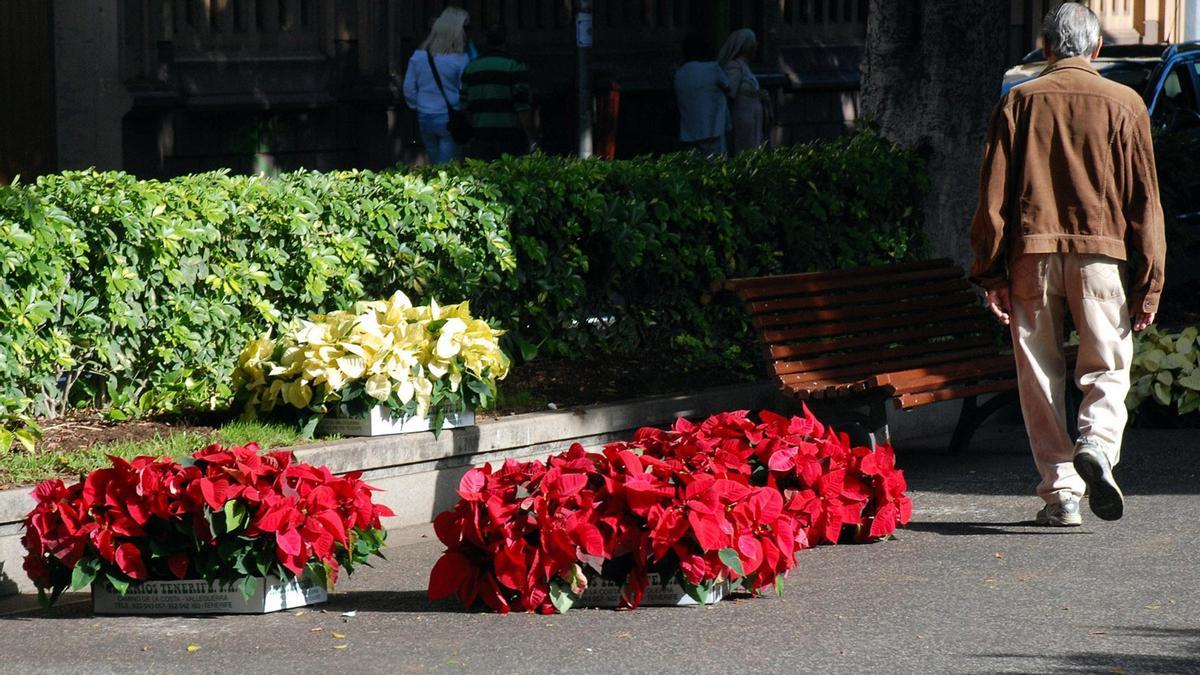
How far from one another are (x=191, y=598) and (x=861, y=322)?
3948 mm

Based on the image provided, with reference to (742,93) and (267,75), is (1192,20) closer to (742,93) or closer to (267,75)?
(742,93)

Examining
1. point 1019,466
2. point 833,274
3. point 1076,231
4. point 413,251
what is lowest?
point 1019,466

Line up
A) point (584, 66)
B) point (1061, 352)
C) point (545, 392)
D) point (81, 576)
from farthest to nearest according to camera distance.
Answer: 1. point (584, 66)
2. point (545, 392)
3. point (1061, 352)
4. point (81, 576)

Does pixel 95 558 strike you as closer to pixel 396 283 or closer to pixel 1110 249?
pixel 396 283

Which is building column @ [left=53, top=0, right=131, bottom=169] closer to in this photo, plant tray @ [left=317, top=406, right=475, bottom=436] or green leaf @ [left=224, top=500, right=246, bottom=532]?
plant tray @ [left=317, top=406, right=475, bottom=436]

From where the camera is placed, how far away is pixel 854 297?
355 inches

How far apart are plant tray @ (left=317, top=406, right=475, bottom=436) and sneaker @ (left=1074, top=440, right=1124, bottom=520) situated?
242cm

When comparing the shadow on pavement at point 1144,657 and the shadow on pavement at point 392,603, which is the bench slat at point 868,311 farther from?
the shadow on pavement at point 1144,657

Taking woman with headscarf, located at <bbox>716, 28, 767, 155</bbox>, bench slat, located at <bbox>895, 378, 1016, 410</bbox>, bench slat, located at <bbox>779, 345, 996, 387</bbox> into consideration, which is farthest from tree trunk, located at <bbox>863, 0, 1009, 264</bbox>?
woman with headscarf, located at <bbox>716, 28, 767, 155</bbox>

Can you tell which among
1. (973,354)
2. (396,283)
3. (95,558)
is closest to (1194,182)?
(973,354)

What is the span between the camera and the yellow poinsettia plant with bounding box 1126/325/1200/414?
30.7 feet

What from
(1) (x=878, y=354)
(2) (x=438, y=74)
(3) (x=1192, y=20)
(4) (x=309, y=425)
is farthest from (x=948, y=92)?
(3) (x=1192, y=20)

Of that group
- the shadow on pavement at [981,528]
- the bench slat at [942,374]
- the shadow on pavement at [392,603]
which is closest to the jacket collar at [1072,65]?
the bench slat at [942,374]

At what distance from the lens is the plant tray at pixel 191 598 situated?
5.99 m
